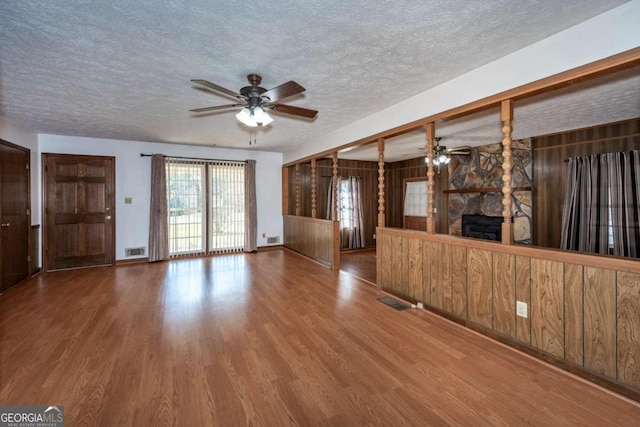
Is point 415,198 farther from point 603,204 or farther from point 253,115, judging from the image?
point 253,115

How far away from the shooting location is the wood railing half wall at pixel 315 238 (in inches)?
211

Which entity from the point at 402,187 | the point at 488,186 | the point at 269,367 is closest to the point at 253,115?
the point at 269,367

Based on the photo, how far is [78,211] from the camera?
17.7ft

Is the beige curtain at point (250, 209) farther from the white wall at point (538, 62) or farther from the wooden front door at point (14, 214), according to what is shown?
the white wall at point (538, 62)

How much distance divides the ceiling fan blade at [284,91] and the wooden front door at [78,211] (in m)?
4.79

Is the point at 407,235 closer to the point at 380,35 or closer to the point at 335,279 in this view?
the point at 335,279

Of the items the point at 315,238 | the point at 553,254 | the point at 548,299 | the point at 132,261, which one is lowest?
the point at 132,261

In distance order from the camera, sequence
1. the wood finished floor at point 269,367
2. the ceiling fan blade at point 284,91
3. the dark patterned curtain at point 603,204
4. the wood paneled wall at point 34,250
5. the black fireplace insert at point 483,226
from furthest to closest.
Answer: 1. the black fireplace insert at point 483,226
2. the wood paneled wall at point 34,250
3. the dark patterned curtain at point 603,204
4. the ceiling fan blade at point 284,91
5. the wood finished floor at point 269,367

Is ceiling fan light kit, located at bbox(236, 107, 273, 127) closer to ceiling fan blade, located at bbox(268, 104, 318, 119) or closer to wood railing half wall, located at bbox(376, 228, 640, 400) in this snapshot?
ceiling fan blade, located at bbox(268, 104, 318, 119)

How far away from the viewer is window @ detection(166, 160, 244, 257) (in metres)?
6.26

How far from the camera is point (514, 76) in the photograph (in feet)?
7.98

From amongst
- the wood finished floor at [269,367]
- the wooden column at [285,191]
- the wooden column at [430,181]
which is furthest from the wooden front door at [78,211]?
the wooden column at [430,181]

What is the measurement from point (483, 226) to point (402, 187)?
102 inches

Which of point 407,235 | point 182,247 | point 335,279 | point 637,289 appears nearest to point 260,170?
point 182,247
